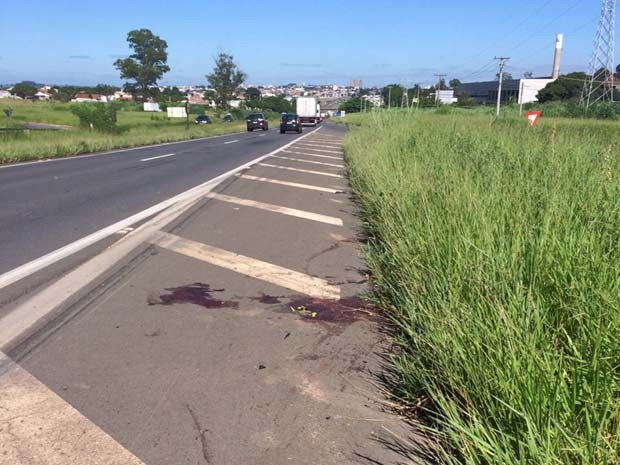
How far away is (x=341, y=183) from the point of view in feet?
41.3

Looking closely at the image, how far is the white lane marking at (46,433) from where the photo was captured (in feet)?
8.25

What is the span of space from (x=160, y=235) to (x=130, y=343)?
3.35m

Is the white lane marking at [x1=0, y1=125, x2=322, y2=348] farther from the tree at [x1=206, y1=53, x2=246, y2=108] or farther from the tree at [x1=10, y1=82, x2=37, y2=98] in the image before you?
the tree at [x1=10, y1=82, x2=37, y2=98]

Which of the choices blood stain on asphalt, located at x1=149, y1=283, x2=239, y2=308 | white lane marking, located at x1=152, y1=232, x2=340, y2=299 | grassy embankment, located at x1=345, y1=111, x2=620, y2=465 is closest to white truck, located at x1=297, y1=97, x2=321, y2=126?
white lane marking, located at x1=152, y1=232, x2=340, y2=299

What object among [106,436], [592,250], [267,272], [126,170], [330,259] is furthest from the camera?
[126,170]

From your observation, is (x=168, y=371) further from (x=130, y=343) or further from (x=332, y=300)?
(x=332, y=300)

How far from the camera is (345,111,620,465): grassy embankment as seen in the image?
2.28m

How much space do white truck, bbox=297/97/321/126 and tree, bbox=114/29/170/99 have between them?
75.9 m

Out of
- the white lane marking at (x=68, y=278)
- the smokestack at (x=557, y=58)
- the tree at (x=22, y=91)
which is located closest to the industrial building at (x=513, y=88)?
the smokestack at (x=557, y=58)

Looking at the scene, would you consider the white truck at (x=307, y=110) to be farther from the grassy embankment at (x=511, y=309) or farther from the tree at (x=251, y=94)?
the tree at (x=251, y=94)

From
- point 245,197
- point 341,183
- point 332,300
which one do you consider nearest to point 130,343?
point 332,300

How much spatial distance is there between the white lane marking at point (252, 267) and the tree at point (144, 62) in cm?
13812

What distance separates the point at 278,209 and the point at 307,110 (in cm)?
6446

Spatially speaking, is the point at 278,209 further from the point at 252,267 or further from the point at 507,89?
the point at 507,89
